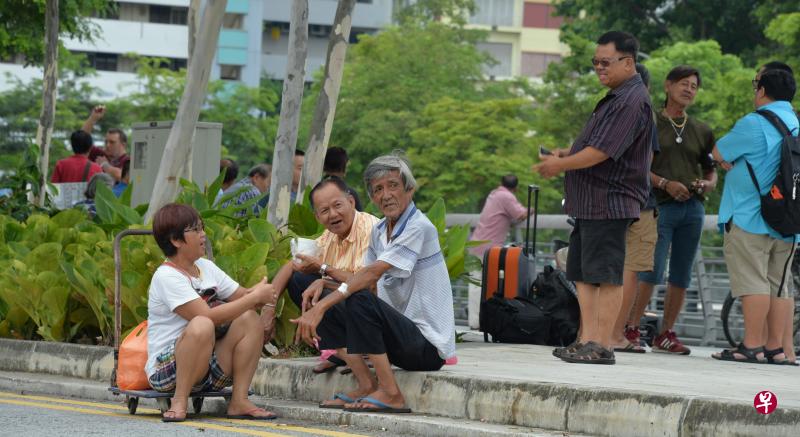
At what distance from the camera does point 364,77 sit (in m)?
56.8

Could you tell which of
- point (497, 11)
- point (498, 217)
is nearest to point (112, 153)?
point (498, 217)

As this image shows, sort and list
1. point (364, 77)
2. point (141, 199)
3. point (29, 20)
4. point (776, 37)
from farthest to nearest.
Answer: point (364, 77) → point (776, 37) → point (29, 20) → point (141, 199)

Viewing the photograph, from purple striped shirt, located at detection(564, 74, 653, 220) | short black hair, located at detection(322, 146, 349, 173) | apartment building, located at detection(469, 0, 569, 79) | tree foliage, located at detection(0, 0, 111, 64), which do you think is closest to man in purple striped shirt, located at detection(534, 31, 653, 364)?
purple striped shirt, located at detection(564, 74, 653, 220)

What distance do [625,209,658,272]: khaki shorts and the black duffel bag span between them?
1.28 m

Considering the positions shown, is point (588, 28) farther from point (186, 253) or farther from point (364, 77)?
point (186, 253)

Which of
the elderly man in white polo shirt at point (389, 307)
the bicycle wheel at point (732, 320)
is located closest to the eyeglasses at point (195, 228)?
the elderly man in white polo shirt at point (389, 307)

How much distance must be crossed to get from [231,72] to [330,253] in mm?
82592

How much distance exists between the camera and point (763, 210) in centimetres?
1049

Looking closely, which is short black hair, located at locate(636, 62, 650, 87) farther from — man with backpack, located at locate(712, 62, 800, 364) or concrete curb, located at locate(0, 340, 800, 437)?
concrete curb, located at locate(0, 340, 800, 437)

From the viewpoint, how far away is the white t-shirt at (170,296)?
8.11 meters

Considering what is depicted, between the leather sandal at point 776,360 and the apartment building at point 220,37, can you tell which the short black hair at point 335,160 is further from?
the apartment building at point 220,37

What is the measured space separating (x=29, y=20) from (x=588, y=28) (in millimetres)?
26394

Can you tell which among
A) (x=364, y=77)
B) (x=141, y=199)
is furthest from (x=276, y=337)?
(x=364, y=77)

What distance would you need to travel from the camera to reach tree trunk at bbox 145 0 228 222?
12.9 meters
